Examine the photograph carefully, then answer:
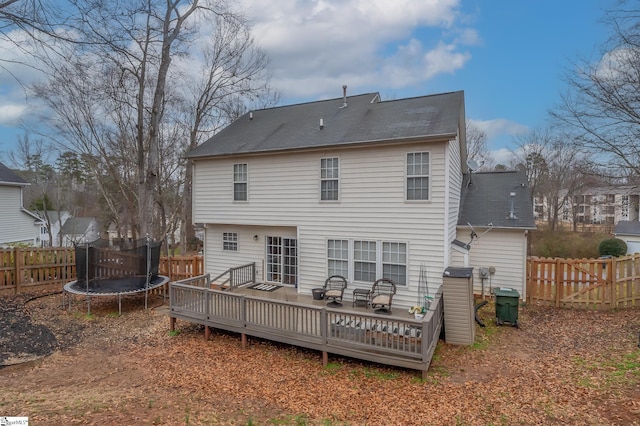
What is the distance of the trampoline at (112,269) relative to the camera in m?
10.1

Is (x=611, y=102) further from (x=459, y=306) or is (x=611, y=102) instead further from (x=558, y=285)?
(x=459, y=306)

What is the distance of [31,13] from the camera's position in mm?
4801

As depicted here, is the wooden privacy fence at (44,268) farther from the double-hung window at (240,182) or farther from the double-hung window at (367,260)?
the double-hung window at (367,260)

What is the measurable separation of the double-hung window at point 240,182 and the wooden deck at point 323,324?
3.64 m

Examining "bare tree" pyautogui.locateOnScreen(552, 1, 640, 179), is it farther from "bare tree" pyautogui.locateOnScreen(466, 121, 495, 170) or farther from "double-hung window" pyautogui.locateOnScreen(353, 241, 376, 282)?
"bare tree" pyautogui.locateOnScreen(466, 121, 495, 170)

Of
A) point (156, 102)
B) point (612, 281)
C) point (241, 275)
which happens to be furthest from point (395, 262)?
point (156, 102)

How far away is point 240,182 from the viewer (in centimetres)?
1118

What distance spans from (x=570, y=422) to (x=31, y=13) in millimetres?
9916

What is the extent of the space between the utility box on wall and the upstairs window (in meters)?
3.96

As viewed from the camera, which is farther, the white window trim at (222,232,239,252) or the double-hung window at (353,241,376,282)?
the white window trim at (222,232,239,252)

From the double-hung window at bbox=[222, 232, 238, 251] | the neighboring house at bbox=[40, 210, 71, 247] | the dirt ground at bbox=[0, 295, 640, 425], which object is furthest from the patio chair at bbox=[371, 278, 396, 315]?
the neighboring house at bbox=[40, 210, 71, 247]

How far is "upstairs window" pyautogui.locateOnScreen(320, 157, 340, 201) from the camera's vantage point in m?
9.66

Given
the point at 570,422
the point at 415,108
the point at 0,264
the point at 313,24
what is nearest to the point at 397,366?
the point at 570,422

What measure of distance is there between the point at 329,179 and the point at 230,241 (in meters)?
4.72
